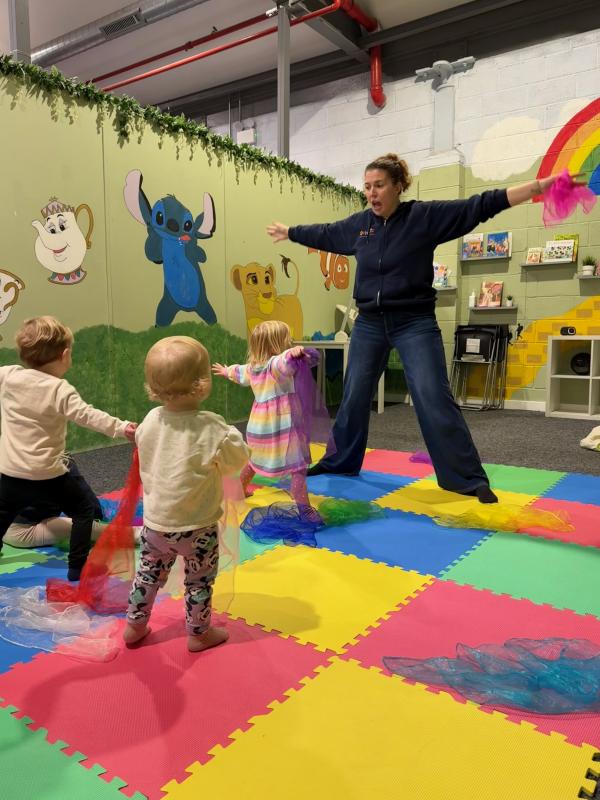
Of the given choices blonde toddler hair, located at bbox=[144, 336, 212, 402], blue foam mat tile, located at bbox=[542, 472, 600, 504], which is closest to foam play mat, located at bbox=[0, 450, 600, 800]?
blonde toddler hair, located at bbox=[144, 336, 212, 402]

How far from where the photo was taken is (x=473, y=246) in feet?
22.6

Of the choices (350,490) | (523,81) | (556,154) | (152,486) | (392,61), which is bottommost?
(350,490)

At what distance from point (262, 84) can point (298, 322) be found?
13.1 ft

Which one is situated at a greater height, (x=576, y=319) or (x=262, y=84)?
(x=262, y=84)

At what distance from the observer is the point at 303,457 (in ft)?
9.09

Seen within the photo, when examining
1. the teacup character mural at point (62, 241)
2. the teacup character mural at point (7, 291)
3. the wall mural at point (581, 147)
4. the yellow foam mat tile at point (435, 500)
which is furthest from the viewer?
the wall mural at point (581, 147)

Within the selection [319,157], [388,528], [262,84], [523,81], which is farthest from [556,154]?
[388,528]

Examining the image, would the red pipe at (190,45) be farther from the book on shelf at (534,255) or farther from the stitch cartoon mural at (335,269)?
the book on shelf at (534,255)

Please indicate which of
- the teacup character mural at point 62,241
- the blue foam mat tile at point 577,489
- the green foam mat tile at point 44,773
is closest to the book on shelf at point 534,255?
the blue foam mat tile at point 577,489

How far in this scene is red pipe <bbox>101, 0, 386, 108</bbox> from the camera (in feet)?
21.0

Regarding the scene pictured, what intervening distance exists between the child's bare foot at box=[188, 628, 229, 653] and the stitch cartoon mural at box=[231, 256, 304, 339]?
4270 mm

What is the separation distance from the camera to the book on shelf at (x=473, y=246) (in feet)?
22.5

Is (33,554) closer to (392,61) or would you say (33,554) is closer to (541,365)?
(541,365)

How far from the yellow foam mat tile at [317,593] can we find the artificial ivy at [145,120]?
3515 millimetres
